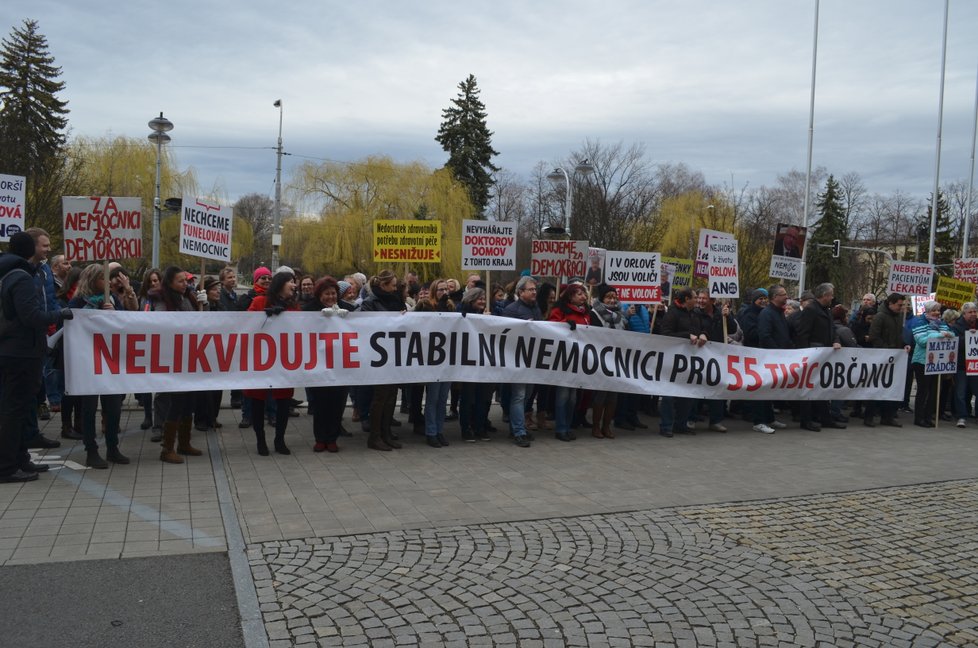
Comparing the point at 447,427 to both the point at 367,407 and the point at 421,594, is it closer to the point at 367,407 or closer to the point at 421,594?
the point at 367,407

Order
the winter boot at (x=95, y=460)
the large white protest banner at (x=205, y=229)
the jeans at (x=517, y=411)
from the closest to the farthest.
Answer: the winter boot at (x=95, y=460) → the jeans at (x=517, y=411) → the large white protest banner at (x=205, y=229)

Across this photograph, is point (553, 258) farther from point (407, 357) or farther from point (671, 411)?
point (407, 357)

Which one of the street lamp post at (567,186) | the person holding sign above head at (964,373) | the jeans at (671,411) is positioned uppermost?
the street lamp post at (567,186)

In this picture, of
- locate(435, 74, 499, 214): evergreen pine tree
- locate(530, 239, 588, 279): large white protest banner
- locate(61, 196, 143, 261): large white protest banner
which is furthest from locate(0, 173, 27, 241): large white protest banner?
locate(435, 74, 499, 214): evergreen pine tree

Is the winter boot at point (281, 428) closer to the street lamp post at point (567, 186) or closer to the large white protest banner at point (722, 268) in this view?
→ the large white protest banner at point (722, 268)

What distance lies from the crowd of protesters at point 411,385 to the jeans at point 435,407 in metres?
0.01

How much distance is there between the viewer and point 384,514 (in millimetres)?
6590

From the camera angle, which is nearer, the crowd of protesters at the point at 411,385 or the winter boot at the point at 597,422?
the crowd of protesters at the point at 411,385

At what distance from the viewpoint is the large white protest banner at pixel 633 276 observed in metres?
11.6

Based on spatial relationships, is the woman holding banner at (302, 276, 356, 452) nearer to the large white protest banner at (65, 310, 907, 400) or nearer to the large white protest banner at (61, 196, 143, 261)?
the large white protest banner at (65, 310, 907, 400)

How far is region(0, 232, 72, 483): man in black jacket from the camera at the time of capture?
6.96 meters

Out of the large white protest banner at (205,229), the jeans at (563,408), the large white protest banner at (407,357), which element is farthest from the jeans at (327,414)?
the large white protest banner at (205,229)

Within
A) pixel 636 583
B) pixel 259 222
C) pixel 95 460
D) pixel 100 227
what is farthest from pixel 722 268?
pixel 259 222

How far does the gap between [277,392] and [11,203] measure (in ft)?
22.0
